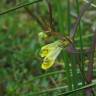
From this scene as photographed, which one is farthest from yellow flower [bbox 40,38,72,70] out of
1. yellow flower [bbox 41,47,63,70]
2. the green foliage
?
the green foliage

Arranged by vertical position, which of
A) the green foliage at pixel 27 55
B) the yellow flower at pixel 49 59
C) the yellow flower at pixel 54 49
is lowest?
the green foliage at pixel 27 55

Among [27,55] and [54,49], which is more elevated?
[54,49]

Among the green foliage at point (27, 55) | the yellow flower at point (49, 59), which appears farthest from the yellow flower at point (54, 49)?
the green foliage at point (27, 55)

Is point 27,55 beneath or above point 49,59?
beneath

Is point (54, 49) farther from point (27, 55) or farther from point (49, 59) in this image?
point (27, 55)

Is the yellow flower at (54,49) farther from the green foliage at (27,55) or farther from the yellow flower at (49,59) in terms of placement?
the green foliage at (27,55)

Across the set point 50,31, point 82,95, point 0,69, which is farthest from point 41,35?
point 0,69

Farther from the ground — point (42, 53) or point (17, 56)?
point (42, 53)

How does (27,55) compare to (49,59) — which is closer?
(49,59)

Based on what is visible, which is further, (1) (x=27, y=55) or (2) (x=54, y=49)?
(1) (x=27, y=55)

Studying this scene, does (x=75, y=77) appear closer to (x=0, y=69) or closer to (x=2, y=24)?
(x=0, y=69)

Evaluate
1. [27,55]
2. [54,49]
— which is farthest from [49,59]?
[27,55]
